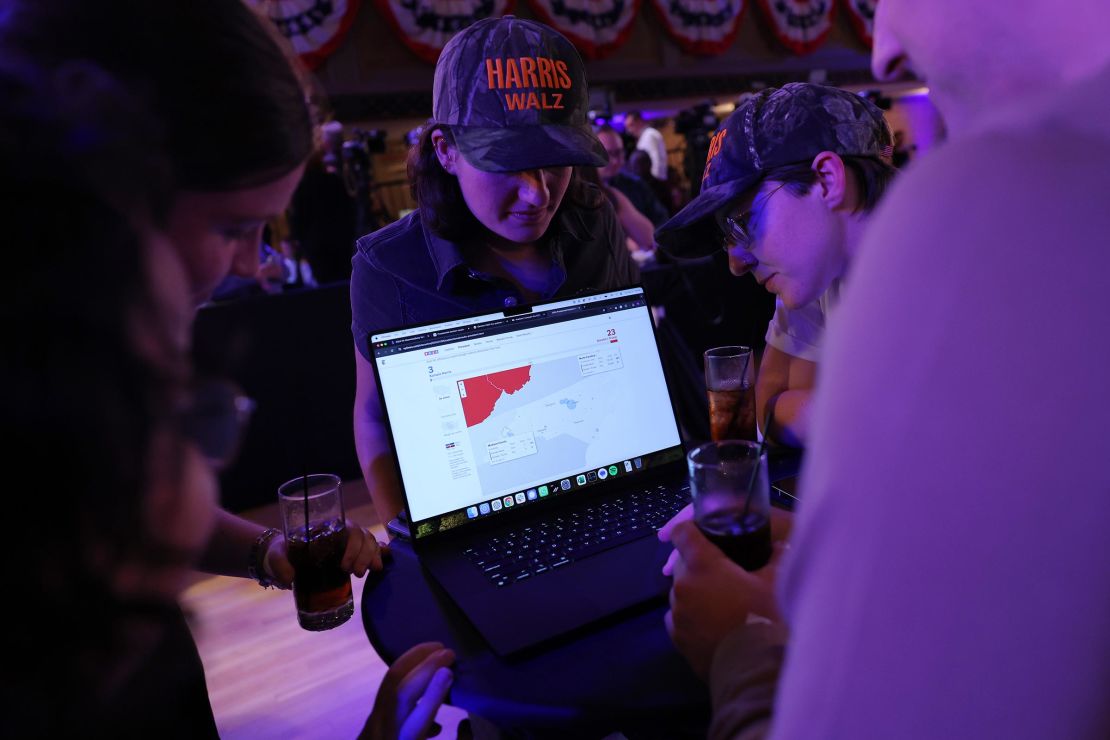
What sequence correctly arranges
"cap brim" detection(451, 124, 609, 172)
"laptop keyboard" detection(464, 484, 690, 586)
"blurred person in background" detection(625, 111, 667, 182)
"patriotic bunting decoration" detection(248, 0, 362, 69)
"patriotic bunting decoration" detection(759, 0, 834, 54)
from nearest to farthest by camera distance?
"laptop keyboard" detection(464, 484, 690, 586), "cap brim" detection(451, 124, 609, 172), "patriotic bunting decoration" detection(248, 0, 362, 69), "blurred person in background" detection(625, 111, 667, 182), "patriotic bunting decoration" detection(759, 0, 834, 54)

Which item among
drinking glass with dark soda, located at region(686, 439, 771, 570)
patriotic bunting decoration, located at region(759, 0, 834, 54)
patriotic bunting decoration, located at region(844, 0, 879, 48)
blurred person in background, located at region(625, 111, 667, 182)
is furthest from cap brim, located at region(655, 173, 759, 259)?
patriotic bunting decoration, located at region(844, 0, 879, 48)

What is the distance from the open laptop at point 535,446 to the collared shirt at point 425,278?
26 centimetres

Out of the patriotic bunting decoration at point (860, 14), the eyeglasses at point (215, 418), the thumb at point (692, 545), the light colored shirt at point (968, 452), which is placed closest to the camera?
the light colored shirt at point (968, 452)

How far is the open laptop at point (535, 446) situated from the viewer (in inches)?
43.1

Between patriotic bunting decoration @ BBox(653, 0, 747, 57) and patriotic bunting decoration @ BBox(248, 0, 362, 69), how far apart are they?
9.76 feet

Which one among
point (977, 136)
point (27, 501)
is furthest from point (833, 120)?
point (27, 501)

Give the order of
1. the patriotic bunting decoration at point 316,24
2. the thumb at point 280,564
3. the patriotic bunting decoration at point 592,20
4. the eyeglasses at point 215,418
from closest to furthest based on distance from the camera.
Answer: the eyeglasses at point 215,418 → the thumb at point 280,564 → the patriotic bunting decoration at point 316,24 → the patriotic bunting decoration at point 592,20

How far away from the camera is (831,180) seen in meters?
1.37

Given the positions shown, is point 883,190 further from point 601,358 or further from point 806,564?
point 806,564

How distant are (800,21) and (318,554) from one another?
26.7ft

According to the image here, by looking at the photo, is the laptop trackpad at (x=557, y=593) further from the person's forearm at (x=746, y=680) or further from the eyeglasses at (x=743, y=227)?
the eyeglasses at (x=743, y=227)

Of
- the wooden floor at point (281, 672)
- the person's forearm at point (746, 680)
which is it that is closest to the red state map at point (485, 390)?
the person's forearm at point (746, 680)

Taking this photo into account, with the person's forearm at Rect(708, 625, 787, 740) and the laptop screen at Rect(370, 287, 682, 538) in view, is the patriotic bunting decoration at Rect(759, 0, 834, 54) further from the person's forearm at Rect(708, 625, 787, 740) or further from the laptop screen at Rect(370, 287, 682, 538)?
the person's forearm at Rect(708, 625, 787, 740)

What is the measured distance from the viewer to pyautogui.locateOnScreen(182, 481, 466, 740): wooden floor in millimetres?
2109
